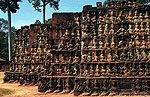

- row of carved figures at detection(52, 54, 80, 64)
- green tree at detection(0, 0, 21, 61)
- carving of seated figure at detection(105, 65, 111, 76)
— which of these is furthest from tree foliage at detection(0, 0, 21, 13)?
carving of seated figure at detection(105, 65, 111, 76)

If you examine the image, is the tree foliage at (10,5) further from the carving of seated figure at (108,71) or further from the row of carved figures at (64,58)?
the carving of seated figure at (108,71)

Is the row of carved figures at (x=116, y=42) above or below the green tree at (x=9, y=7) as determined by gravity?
below

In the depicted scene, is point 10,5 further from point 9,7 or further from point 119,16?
point 119,16

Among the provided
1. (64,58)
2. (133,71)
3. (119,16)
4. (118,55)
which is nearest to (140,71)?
(133,71)

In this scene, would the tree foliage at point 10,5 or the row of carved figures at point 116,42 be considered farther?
the tree foliage at point 10,5

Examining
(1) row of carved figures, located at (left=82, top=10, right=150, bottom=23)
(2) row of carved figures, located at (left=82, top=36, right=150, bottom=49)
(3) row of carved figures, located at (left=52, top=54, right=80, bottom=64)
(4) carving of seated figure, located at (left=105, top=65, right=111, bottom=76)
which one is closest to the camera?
(4) carving of seated figure, located at (left=105, top=65, right=111, bottom=76)

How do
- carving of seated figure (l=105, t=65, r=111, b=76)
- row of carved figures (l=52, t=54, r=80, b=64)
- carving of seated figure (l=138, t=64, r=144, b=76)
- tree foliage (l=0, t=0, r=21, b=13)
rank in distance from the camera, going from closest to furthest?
1. carving of seated figure (l=138, t=64, r=144, b=76)
2. carving of seated figure (l=105, t=65, r=111, b=76)
3. row of carved figures (l=52, t=54, r=80, b=64)
4. tree foliage (l=0, t=0, r=21, b=13)

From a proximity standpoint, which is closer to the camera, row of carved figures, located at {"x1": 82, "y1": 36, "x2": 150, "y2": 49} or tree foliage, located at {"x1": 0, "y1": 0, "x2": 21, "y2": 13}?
row of carved figures, located at {"x1": 82, "y1": 36, "x2": 150, "y2": 49}

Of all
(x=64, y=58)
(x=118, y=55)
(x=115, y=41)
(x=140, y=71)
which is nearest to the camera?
(x=140, y=71)

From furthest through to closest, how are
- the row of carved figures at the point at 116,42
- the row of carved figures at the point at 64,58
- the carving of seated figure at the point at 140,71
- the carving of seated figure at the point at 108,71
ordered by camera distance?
1. the row of carved figures at the point at 64,58
2. the row of carved figures at the point at 116,42
3. the carving of seated figure at the point at 108,71
4. the carving of seated figure at the point at 140,71

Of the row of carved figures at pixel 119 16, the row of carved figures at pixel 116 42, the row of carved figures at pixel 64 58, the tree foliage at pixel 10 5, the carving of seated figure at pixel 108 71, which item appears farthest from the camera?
the tree foliage at pixel 10 5

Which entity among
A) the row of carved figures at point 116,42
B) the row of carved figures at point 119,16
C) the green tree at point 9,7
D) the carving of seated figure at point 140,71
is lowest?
the carving of seated figure at point 140,71

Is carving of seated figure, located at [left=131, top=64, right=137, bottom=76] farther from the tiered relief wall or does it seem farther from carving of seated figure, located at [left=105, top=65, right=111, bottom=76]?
carving of seated figure, located at [left=105, top=65, right=111, bottom=76]

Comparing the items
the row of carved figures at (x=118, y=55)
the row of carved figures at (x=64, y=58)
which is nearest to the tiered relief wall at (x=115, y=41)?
the row of carved figures at (x=118, y=55)
